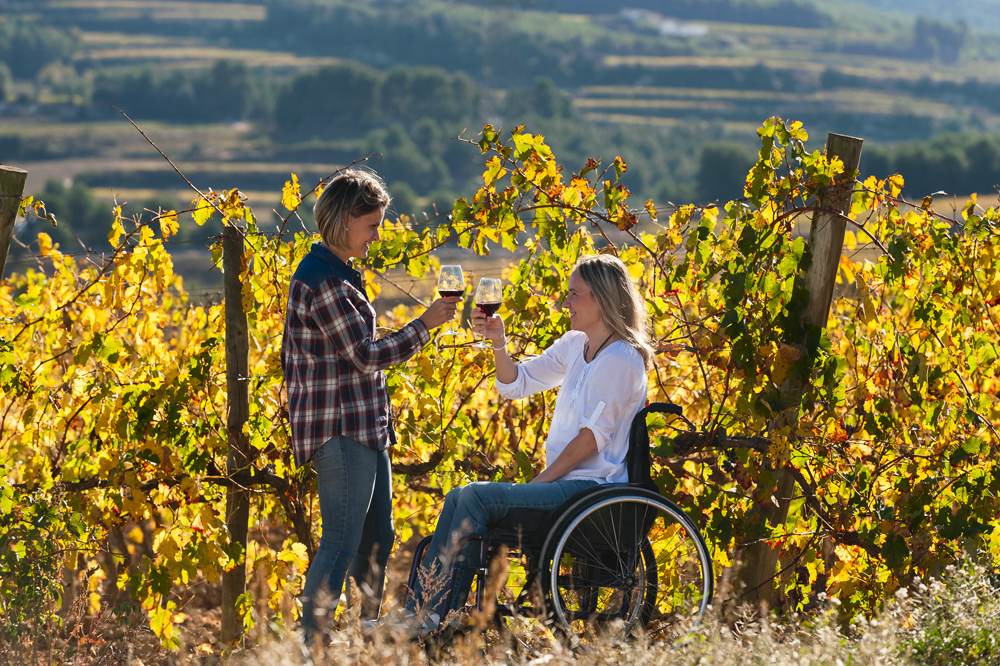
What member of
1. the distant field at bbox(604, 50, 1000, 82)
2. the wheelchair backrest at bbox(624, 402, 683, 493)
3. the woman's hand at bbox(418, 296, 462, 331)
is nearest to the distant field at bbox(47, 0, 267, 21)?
the distant field at bbox(604, 50, 1000, 82)

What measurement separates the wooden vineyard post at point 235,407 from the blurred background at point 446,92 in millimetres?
43763

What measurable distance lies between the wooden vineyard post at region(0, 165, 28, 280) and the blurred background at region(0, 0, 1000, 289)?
1734 inches

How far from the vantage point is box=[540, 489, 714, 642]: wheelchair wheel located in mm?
A: 2420

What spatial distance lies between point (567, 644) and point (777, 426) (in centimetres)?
97

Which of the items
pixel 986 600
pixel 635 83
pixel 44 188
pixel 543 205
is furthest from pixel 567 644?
pixel 635 83

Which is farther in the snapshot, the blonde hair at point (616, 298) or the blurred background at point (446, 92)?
the blurred background at point (446, 92)

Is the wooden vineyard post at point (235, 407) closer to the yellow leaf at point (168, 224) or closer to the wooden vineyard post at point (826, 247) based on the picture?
the yellow leaf at point (168, 224)

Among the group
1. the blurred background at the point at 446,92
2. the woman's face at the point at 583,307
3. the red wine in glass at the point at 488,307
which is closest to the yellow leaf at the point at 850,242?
the woman's face at the point at 583,307

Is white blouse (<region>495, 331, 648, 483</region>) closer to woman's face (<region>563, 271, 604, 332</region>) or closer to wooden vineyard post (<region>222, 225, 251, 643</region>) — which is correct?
woman's face (<region>563, 271, 604, 332</region>)

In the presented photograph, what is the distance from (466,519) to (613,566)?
42cm

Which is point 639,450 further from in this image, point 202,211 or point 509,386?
point 202,211

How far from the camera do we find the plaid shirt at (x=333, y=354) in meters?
2.42

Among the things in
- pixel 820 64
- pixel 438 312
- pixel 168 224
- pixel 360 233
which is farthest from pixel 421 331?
pixel 820 64

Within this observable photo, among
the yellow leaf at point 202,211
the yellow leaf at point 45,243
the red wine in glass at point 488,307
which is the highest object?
the yellow leaf at point 202,211
